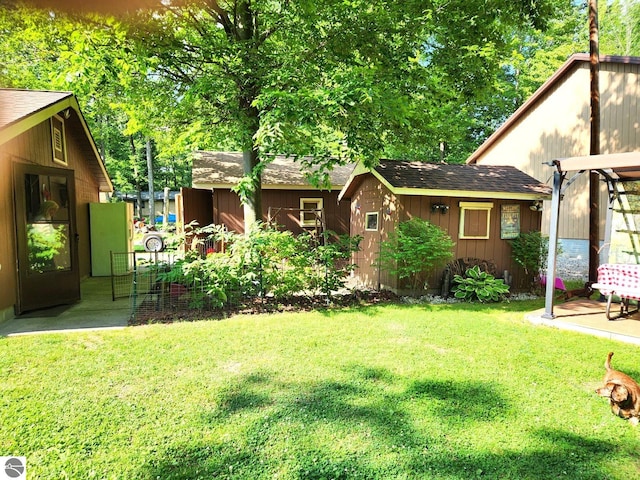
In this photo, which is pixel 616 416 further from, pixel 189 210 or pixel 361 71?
pixel 189 210

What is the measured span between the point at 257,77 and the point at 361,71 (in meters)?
1.89

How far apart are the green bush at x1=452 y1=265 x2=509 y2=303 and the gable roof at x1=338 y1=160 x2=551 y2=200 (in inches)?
66.8

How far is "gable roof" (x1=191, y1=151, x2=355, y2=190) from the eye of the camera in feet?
39.4

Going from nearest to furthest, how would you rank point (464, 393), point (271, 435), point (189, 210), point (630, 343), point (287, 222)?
point (271, 435)
point (464, 393)
point (630, 343)
point (189, 210)
point (287, 222)

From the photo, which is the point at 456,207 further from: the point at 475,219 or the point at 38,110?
the point at 38,110

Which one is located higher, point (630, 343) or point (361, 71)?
point (361, 71)

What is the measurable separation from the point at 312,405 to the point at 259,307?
132 inches

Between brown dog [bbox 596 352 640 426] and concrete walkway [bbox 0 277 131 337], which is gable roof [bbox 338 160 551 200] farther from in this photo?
concrete walkway [bbox 0 277 131 337]

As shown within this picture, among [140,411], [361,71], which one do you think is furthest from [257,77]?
[140,411]

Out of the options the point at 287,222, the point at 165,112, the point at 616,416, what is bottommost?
the point at 616,416

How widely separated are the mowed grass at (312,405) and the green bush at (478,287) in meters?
2.17

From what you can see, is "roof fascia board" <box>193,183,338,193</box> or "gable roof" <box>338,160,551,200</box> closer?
"gable roof" <box>338,160,551,200</box>

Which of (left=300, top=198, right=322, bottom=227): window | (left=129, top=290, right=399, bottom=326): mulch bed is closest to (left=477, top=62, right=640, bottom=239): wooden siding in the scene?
(left=129, top=290, right=399, bottom=326): mulch bed

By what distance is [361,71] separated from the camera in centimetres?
600
